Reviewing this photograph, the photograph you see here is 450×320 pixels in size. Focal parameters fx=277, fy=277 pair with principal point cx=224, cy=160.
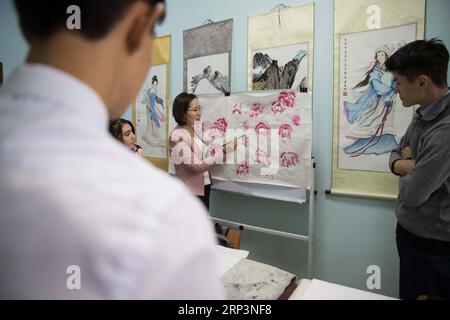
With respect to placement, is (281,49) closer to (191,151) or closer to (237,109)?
(237,109)

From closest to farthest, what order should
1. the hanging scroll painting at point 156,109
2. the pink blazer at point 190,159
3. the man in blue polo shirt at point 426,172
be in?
the man in blue polo shirt at point 426,172
the pink blazer at point 190,159
the hanging scroll painting at point 156,109

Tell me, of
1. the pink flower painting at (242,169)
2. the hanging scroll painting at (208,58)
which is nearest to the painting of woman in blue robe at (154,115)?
the hanging scroll painting at (208,58)

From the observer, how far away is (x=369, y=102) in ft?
5.42

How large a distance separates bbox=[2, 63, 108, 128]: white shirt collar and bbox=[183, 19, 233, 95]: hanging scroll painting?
1.87m

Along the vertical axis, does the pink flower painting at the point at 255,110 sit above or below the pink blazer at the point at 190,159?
above

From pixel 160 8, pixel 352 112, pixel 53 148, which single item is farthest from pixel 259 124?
pixel 53 148

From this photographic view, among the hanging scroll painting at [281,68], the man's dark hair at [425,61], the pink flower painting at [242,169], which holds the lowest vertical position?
the pink flower painting at [242,169]

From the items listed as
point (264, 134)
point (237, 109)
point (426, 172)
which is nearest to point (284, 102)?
point (264, 134)

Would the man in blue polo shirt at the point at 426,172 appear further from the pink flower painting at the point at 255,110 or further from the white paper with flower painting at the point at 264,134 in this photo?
the pink flower painting at the point at 255,110

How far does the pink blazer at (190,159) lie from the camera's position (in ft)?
6.04

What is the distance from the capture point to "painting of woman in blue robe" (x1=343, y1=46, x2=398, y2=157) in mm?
1599

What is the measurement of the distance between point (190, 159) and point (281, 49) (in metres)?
0.98

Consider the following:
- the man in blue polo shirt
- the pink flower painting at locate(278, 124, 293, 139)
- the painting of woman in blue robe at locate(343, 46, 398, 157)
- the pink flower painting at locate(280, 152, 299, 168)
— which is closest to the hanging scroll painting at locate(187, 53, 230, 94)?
the pink flower painting at locate(278, 124, 293, 139)

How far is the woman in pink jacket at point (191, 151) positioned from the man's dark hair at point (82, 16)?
149 centimetres
